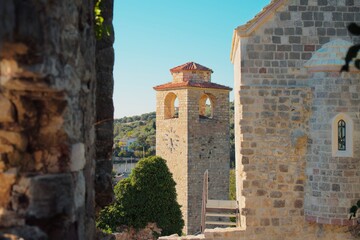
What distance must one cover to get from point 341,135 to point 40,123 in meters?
5.81

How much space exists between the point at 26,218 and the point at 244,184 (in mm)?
5358

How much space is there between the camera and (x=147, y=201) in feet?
71.7

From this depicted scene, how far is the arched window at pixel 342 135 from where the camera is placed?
7.24 metres

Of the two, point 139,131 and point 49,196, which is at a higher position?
point 139,131

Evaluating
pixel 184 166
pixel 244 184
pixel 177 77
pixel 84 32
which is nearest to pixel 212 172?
pixel 184 166

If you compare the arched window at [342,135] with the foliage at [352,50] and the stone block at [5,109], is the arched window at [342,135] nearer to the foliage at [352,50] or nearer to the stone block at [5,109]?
the foliage at [352,50]

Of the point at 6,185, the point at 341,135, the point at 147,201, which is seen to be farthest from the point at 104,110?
the point at 147,201

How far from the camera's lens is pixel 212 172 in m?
27.3

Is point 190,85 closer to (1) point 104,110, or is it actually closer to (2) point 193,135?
(2) point 193,135

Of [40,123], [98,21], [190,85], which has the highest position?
[190,85]

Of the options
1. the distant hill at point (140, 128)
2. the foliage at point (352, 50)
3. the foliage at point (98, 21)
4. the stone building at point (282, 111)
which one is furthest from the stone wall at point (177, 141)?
the foliage at point (352, 50)

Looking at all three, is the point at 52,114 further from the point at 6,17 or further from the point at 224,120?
the point at 224,120

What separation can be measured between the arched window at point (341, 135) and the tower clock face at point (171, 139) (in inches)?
786

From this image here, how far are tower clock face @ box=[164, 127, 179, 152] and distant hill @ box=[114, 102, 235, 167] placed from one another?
47.1ft
